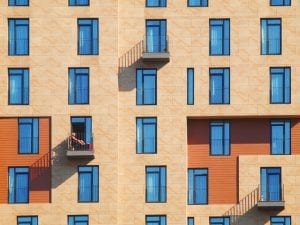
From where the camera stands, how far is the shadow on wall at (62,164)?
61188 millimetres

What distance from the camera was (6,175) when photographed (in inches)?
2425

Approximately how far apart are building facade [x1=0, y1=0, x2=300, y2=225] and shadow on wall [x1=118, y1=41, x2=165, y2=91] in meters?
0.07

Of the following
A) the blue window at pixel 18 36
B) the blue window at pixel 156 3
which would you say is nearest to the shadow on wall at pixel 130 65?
the blue window at pixel 156 3

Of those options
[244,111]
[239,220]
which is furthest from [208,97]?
[239,220]

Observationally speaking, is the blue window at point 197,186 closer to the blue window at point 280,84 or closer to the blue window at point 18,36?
the blue window at point 280,84

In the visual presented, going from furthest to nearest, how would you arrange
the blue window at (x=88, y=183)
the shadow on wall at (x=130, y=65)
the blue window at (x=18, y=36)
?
the shadow on wall at (x=130, y=65) → the blue window at (x=18, y=36) → the blue window at (x=88, y=183)

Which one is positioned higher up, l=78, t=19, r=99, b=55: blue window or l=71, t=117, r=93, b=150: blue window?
l=78, t=19, r=99, b=55: blue window

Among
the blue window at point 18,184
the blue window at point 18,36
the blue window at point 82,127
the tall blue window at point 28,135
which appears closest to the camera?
the blue window at point 18,184

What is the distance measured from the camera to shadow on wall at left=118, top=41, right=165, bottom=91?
62.4 m

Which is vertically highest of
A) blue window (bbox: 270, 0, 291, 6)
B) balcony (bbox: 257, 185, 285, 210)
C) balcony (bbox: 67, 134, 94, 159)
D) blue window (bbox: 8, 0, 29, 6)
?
blue window (bbox: 270, 0, 291, 6)

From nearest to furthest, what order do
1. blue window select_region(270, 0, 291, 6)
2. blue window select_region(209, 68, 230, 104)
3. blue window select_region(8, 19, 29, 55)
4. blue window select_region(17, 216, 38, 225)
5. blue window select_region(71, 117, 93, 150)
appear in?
blue window select_region(17, 216, 38, 225), blue window select_region(71, 117, 93, 150), blue window select_region(8, 19, 29, 55), blue window select_region(209, 68, 230, 104), blue window select_region(270, 0, 291, 6)

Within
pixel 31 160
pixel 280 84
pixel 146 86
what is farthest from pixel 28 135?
pixel 280 84

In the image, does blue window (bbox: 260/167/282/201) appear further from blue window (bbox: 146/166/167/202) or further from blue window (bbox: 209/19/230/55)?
blue window (bbox: 209/19/230/55)

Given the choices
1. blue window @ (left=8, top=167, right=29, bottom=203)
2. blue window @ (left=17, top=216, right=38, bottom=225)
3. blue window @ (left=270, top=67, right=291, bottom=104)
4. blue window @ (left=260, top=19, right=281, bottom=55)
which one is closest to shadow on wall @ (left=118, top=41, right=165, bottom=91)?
blue window @ (left=260, top=19, right=281, bottom=55)
